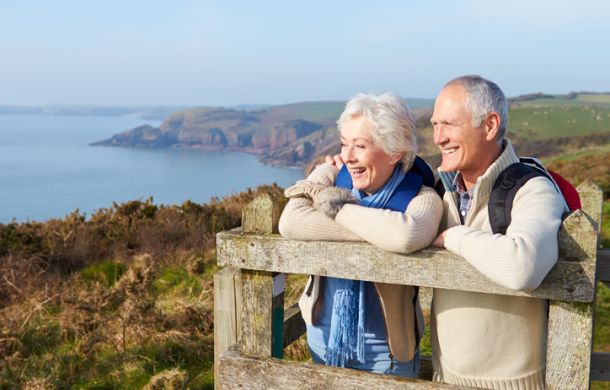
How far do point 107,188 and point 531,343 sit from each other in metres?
49.0

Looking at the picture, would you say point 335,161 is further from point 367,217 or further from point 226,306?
point 226,306

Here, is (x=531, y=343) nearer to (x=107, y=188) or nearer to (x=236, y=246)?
(x=236, y=246)

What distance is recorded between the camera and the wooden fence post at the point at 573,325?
A: 88.1 inches

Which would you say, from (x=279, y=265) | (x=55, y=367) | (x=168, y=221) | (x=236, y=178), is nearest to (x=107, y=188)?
(x=236, y=178)

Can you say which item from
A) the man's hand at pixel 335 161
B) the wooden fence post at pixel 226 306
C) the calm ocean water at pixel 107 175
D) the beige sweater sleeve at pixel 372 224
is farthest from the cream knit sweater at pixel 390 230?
the calm ocean water at pixel 107 175

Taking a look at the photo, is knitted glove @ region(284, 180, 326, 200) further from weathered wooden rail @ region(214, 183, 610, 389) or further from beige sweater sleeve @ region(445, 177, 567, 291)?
beige sweater sleeve @ region(445, 177, 567, 291)

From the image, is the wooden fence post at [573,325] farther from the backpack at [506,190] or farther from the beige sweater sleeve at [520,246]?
the backpack at [506,190]

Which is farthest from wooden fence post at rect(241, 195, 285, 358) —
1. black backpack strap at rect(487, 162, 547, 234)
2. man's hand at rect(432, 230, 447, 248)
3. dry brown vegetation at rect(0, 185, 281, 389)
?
dry brown vegetation at rect(0, 185, 281, 389)

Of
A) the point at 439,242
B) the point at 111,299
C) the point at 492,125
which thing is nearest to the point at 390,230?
the point at 439,242

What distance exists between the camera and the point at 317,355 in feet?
10.3

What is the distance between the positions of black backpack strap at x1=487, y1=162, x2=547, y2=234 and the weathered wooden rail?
25 centimetres

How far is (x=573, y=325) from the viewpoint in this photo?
2359 millimetres

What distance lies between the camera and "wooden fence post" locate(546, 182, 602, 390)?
224 centimetres

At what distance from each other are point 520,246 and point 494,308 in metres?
0.51
